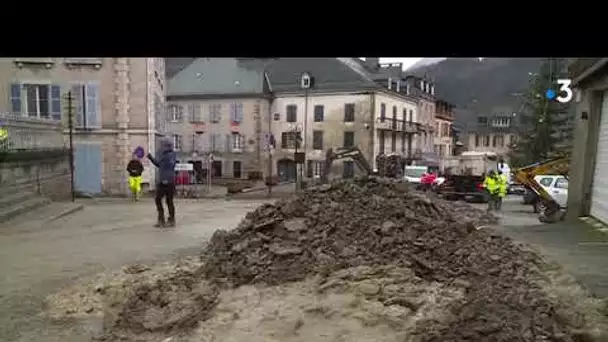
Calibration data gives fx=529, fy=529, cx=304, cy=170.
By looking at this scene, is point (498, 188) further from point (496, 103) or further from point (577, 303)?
point (496, 103)

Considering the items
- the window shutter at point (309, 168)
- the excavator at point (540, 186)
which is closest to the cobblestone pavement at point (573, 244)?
the excavator at point (540, 186)

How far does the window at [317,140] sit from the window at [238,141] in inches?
247

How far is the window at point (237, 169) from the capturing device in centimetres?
4764

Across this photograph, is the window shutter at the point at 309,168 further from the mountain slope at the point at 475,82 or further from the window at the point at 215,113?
the mountain slope at the point at 475,82

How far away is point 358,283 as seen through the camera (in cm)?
750

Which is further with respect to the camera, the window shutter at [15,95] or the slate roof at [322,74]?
the slate roof at [322,74]

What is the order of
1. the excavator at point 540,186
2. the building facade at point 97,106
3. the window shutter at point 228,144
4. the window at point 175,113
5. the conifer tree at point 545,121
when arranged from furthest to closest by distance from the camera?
1. the window at point 175,113
2. the window shutter at point 228,144
3. the conifer tree at point 545,121
4. the building facade at point 97,106
5. the excavator at point 540,186

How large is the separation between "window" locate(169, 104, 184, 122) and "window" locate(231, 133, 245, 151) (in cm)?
631

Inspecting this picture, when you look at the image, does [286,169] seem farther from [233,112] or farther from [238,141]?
[233,112]

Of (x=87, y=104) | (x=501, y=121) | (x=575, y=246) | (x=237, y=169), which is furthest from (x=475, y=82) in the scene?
(x=575, y=246)

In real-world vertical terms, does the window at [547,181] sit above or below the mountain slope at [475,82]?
below

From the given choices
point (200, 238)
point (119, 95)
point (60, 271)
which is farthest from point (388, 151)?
point (60, 271)

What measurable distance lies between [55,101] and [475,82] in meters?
73.4
